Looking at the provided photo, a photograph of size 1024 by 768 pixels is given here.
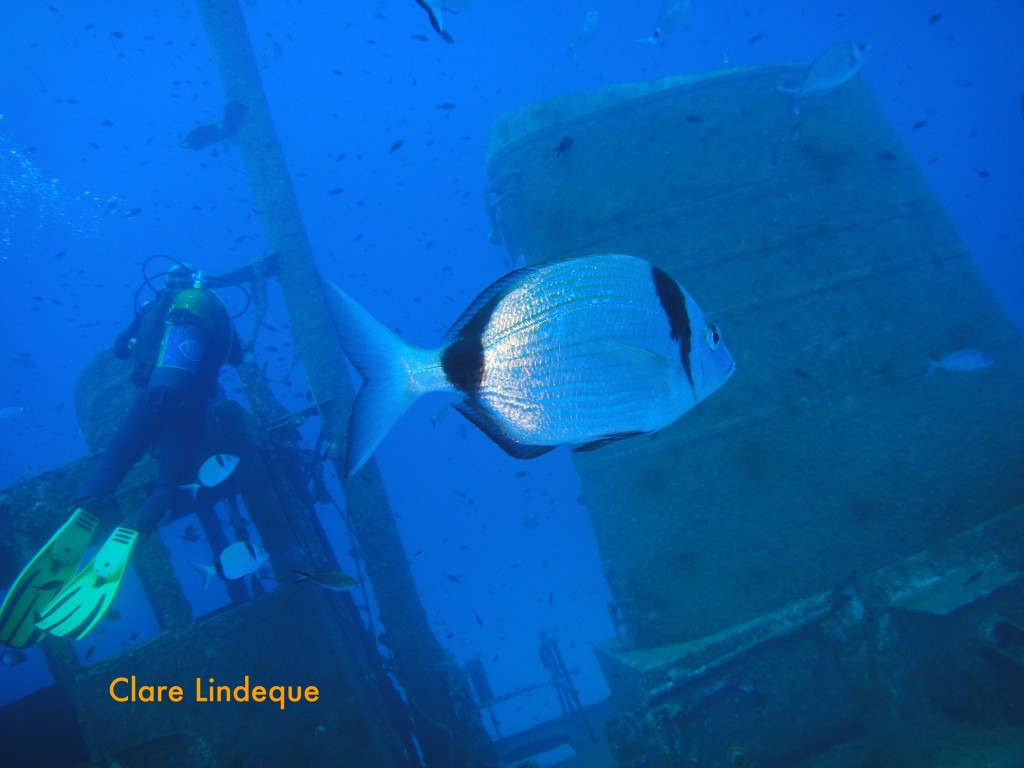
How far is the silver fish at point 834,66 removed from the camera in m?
5.39

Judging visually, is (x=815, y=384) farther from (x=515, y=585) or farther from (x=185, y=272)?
(x=515, y=585)

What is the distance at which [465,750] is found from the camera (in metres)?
6.49

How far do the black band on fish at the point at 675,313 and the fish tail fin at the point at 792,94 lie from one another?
591 centimetres

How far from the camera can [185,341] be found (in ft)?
17.1

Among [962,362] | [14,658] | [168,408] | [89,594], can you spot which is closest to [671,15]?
[962,362]

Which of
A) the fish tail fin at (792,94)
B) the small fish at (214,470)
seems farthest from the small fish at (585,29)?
the small fish at (214,470)

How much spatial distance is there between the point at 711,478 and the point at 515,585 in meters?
64.9

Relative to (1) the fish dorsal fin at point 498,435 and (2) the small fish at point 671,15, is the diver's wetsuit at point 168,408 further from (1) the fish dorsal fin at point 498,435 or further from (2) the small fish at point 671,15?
(2) the small fish at point 671,15

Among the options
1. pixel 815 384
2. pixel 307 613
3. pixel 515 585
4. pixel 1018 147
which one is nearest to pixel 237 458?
pixel 307 613

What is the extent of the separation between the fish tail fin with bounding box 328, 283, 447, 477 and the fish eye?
75 centimetres

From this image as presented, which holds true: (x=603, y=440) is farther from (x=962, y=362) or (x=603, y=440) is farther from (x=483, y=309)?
(x=962, y=362)

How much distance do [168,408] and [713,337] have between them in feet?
17.0

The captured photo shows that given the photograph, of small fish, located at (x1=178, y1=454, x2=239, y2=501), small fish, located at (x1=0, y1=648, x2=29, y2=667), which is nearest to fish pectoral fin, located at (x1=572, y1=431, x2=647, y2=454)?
small fish, located at (x1=178, y1=454, x2=239, y2=501)

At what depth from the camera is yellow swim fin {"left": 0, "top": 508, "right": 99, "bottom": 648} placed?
434 cm
